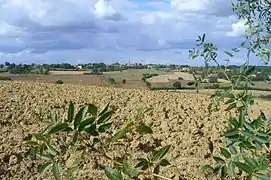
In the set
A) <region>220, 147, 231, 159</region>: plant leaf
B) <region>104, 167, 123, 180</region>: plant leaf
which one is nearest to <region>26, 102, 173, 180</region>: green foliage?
<region>104, 167, 123, 180</region>: plant leaf

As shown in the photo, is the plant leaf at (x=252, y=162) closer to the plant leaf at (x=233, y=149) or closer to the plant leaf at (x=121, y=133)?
the plant leaf at (x=233, y=149)

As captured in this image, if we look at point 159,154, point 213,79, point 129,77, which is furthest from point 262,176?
point 129,77

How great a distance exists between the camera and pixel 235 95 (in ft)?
7.60

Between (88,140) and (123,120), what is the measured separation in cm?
1059

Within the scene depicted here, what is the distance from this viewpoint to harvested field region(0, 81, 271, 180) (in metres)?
9.52

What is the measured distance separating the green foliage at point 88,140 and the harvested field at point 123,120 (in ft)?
19.7

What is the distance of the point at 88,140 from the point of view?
1889 millimetres

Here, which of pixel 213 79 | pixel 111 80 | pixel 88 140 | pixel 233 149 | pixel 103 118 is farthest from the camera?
pixel 111 80

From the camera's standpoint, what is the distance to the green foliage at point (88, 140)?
67.6 inches

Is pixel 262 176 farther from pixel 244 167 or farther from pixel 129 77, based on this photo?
pixel 129 77

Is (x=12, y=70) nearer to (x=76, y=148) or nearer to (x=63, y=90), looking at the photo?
(x=63, y=90)

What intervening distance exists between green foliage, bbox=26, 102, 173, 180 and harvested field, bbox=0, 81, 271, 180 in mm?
5991

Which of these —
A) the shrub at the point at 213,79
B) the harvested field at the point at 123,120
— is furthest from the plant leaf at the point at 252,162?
the harvested field at the point at 123,120

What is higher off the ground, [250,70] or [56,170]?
[250,70]
